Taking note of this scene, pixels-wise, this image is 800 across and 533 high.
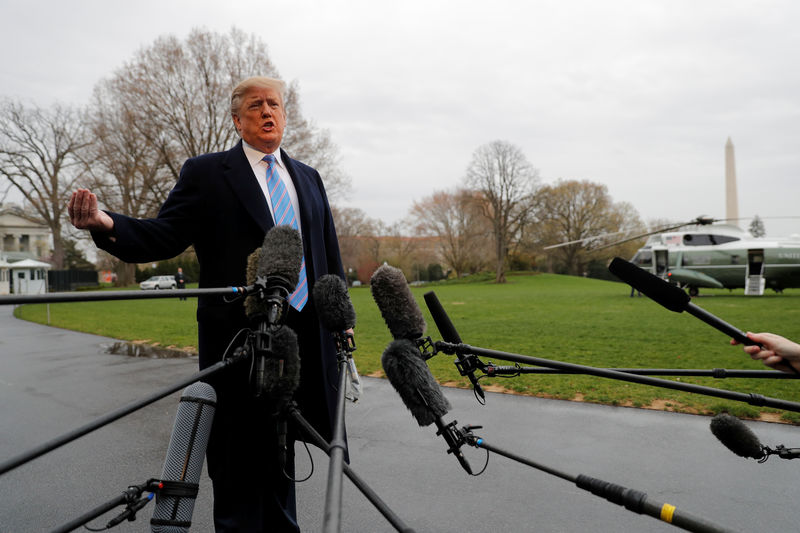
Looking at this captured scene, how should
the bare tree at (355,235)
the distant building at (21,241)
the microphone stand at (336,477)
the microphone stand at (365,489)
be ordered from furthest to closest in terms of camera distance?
the bare tree at (355,235) < the distant building at (21,241) < the microphone stand at (365,489) < the microphone stand at (336,477)

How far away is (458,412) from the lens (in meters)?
5.41

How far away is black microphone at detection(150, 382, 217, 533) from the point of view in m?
1.66

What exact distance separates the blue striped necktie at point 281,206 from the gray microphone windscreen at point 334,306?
0.48 meters

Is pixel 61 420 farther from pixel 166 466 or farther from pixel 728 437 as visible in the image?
pixel 728 437

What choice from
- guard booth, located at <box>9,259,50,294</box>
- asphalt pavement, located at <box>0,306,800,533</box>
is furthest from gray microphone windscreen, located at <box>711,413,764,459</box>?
guard booth, located at <box>9,259,50,294</box>

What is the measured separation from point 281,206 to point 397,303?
3.43 ft

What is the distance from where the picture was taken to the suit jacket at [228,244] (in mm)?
2236

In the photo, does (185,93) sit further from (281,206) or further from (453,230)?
(453,230)

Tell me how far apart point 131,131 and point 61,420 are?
2422 centimetres

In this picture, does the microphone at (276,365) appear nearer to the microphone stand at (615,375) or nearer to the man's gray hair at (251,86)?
the microphone stand at (615,375)

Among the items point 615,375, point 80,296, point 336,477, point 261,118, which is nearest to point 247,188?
point 261,118

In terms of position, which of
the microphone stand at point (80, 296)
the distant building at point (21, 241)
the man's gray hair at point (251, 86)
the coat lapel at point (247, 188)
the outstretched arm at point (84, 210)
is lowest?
the microphone stand at point (80, 296)

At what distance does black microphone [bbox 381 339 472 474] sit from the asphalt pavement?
0.73 meters

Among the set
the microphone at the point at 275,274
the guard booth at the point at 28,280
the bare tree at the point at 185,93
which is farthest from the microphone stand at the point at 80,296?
→ the guard booth at the point at 28,280
